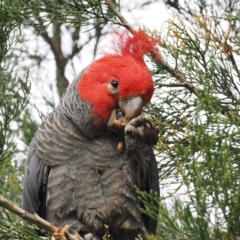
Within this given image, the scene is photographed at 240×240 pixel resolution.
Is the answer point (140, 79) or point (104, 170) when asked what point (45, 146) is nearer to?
point (104, 170)

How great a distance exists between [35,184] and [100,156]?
417mm

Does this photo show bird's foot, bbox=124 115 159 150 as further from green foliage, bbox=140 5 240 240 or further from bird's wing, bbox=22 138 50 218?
bird's wing, bbox=22 138 50 218

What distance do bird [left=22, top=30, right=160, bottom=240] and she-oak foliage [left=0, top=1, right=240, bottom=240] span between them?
15cm

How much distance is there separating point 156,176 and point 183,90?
0.50 m

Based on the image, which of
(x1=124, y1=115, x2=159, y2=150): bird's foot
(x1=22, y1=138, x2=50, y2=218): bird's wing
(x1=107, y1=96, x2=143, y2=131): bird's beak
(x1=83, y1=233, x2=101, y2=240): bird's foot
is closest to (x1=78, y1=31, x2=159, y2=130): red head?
(x1=107, y1=96, x2=143, y2=131): bird's beak

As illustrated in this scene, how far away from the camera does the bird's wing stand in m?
2.98

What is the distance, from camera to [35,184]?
3037 mm

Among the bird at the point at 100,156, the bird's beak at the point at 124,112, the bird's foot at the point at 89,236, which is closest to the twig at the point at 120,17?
the bird at the point at 100,156

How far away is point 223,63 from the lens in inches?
108

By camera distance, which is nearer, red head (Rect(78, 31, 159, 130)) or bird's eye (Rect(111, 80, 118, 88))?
red head (Rect(78, 31, 159, 130))

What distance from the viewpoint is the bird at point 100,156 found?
2.83m

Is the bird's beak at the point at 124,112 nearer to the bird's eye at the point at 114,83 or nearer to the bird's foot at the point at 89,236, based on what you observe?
the bird's eye at the point at 114,83

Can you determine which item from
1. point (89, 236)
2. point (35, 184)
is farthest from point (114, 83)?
point (89, 236)

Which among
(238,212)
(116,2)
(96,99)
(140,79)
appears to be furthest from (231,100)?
(238,212)
